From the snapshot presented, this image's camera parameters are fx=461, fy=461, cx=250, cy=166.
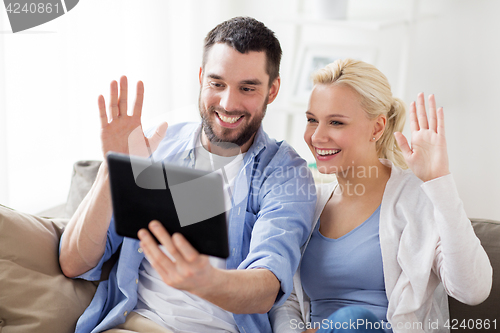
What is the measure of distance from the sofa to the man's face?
534 millimetres

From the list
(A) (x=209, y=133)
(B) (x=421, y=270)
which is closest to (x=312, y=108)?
(A) (x=209, y=133)

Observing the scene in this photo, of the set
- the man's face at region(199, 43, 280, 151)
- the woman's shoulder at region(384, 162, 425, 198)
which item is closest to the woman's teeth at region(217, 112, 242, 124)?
the man's face at region(199, 43, 280, 151)

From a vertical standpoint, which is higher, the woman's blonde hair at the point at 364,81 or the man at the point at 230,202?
the woman's blonde hair at the point at 364,81

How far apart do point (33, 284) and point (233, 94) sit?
2.40ft

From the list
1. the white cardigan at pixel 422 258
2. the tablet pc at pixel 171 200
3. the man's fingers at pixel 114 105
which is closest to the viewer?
the tablet pc at pixel 171 200

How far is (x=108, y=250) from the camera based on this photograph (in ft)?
4.34

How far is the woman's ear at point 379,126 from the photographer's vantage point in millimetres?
1324

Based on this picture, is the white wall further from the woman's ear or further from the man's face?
the woman's ear

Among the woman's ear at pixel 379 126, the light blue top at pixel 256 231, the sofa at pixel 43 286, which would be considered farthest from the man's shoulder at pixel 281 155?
the sofa at pixel 43 286

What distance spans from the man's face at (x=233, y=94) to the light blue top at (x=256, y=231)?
0.07 metres

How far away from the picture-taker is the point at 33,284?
1164 millimetres

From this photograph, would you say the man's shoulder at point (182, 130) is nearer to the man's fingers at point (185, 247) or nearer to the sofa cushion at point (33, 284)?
the sofa cushion at point (33, 284)

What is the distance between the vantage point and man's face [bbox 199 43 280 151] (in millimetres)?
1328

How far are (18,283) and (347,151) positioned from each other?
0.93m
